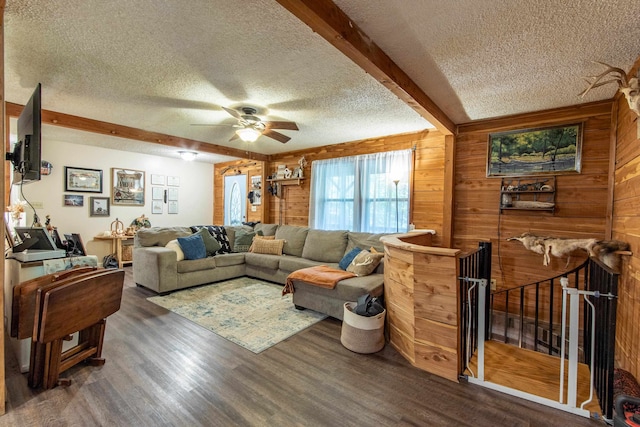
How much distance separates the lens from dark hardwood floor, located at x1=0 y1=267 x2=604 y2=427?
1684mm

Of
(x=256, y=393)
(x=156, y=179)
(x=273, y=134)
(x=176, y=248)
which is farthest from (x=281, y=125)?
(x=156, y=179)

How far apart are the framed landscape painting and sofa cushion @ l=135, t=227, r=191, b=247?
15.4 ft

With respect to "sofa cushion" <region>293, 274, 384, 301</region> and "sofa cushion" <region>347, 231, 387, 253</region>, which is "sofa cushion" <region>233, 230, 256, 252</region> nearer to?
"sofa cushion" <region>347, 231, 387, 253</region>

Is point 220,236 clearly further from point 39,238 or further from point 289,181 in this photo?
point 39,238

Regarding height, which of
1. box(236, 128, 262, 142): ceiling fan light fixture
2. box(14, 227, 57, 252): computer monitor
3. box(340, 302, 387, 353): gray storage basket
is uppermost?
box(236, 128, 262, 142): ceiling fan light fixture

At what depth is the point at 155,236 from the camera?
14.1 feet

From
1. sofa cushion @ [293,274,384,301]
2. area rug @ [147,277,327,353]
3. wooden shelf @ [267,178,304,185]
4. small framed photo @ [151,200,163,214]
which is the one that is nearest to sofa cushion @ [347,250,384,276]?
sofa cushion @ [293,274,384,301]

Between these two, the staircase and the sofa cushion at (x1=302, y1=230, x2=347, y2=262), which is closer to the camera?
the staircase

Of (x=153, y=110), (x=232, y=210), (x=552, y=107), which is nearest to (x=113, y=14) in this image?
(x=153, y=110)

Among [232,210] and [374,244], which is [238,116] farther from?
[232,210]

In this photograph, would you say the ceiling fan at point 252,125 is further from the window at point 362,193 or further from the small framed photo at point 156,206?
the small framed photo at point 156,206

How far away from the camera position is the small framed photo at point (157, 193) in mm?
6328

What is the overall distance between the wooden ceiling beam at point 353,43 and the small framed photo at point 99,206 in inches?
231

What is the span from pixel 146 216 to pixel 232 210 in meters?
1.92
